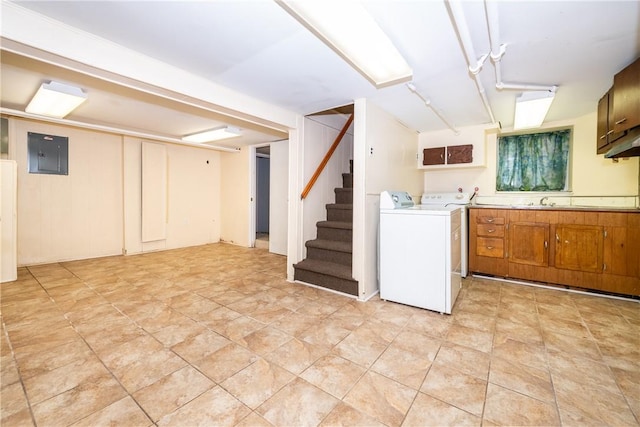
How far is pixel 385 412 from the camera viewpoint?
139 cm

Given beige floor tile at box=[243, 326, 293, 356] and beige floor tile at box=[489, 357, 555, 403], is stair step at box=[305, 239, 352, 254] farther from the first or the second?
beige floor tile at box=[489, 357, 555, 403]

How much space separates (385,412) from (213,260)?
158 inches

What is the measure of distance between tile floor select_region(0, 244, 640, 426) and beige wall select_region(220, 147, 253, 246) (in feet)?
9.55

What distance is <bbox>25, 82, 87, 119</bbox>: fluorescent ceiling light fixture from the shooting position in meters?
2.79

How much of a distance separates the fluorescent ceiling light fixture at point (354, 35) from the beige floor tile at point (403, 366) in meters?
2.19

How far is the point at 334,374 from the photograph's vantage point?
169 cm

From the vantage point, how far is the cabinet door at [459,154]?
13.4 ft

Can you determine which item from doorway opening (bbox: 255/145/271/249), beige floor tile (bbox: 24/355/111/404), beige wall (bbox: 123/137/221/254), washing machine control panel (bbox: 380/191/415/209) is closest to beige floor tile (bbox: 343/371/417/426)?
beige floor tile (bbox: 24/355/111/404)

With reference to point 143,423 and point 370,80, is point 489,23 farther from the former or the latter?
point 143,423

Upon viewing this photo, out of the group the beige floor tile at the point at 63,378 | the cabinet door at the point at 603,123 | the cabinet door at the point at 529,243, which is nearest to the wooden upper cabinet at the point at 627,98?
the cabinet door at the point at 603,123

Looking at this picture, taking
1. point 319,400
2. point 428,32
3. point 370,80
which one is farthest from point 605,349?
point 370,80

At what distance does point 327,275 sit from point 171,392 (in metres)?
1.98

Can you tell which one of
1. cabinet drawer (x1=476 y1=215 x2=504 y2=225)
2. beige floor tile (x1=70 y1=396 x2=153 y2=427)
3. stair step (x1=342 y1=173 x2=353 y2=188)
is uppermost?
stair step (x1=342 y1=173 x2=353 y2=188)

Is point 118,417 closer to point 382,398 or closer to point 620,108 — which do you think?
point 382,398
